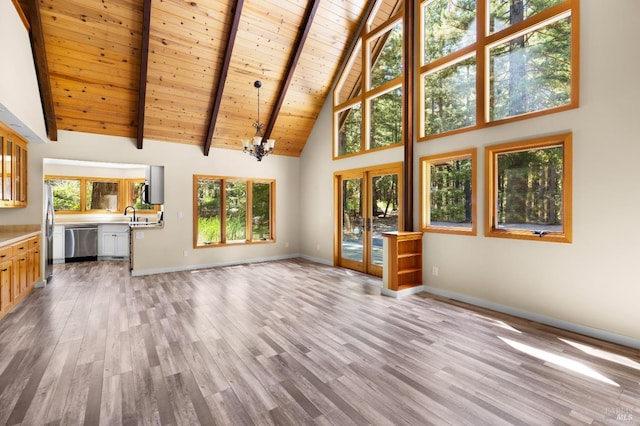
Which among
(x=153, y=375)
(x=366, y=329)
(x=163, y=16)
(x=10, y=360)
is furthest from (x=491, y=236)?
(x=163, y=16)

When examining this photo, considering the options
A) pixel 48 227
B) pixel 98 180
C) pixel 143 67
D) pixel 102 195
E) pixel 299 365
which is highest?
pixel 143 67

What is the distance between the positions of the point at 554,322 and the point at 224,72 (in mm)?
6098

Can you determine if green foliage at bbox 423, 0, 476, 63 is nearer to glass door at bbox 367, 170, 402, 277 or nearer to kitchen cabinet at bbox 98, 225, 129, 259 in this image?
glass door at bbox 367, 170, 402, 277

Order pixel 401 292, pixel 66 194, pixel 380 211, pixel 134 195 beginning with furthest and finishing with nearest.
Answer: pixel 134 195 < pixel 66 194 < pixel 380 211 < pixel 401 292

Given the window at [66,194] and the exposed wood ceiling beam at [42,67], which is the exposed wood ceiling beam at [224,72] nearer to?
the exposed wood ceiling beam at [42,67]

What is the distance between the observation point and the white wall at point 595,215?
3.02 m

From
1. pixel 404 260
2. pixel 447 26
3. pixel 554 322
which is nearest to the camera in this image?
pixel 554 322

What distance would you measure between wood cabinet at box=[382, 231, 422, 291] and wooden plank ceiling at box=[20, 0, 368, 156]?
12.6ft

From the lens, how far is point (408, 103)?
507 centimetres

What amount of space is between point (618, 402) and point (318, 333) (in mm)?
2420

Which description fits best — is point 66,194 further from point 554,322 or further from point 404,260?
point 554,322

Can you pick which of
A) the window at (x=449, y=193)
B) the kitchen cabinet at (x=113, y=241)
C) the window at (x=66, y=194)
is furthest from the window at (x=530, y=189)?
the window at (x=66, y=194)

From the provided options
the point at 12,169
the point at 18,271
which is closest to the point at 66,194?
the point at 12,169

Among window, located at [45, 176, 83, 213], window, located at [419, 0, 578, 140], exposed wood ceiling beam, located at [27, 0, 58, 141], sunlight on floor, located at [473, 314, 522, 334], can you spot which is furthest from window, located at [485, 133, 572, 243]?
window, located at [45, 176, 83, 213]
